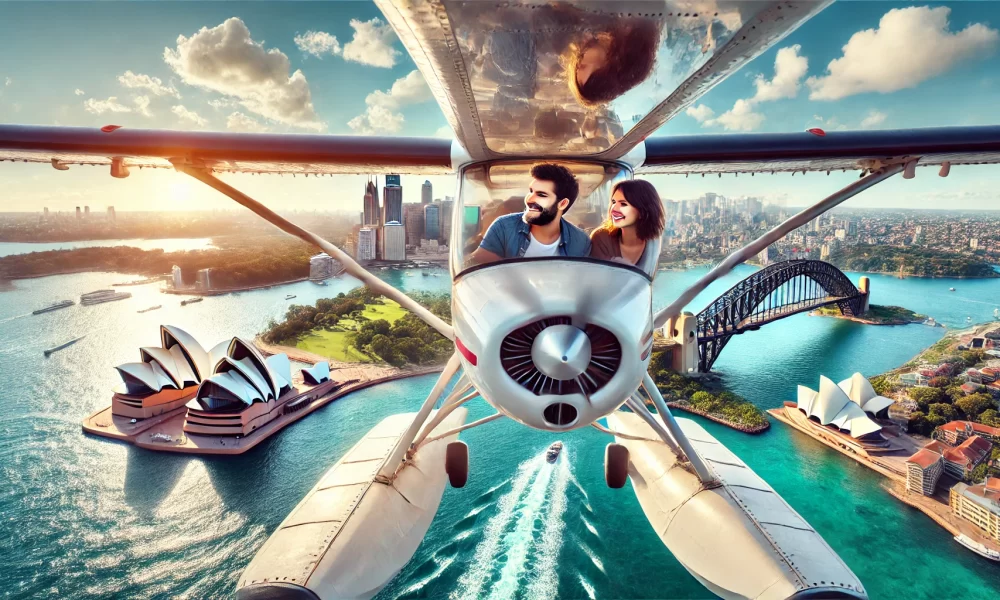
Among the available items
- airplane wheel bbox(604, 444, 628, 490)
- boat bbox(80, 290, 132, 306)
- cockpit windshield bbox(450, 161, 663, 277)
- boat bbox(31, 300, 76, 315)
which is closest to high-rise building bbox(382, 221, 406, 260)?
boat bbox(80, 290, 132, 306)

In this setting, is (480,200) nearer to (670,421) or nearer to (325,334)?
(670,421)

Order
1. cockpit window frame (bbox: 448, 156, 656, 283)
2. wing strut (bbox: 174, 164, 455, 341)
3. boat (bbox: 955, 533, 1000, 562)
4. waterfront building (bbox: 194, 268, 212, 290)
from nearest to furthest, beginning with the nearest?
cockpit window frame (bbox: 448, 156, 656, 283) → wing strut (bbox: 174, 164, 455, 341) → boat (bbox: 955, 533, 1000, 562) → waterfront building (bbox: 194, 268, 212, 290)

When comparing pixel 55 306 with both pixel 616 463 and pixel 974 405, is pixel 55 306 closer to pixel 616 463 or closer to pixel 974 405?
pixel 616 463

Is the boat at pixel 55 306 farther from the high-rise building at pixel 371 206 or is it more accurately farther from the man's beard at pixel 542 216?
the man's beard at pixel 542 216

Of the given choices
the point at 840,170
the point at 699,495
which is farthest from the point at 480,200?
the point at 840,170

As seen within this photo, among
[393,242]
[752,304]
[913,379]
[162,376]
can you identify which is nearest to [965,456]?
[913,379]

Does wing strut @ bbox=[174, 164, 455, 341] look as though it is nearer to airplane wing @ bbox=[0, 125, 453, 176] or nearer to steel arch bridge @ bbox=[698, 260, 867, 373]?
airplane wing @ bbox=[0, 125, 453, 176]
